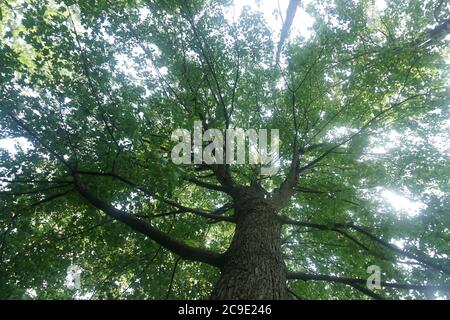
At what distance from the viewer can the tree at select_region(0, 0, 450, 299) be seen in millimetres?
4832

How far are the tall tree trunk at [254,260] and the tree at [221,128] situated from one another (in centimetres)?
3

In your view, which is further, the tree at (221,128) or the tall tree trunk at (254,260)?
the tree at (221,128)

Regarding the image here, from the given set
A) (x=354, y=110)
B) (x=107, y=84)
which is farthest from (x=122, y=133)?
(x=354, y=110)

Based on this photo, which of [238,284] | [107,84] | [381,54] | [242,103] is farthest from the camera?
[242,103]

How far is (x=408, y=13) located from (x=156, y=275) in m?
7.44

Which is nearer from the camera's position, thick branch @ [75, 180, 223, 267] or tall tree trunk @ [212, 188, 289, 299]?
tall tree trunk @ [212, 188, 289, 299]

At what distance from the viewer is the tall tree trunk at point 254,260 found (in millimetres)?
3559

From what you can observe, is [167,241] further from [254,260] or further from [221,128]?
[221,128]

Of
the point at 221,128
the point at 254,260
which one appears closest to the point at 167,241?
the point at 254,260

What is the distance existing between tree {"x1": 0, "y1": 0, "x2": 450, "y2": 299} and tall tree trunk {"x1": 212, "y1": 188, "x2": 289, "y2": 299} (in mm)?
32

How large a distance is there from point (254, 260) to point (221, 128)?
94.2 inches

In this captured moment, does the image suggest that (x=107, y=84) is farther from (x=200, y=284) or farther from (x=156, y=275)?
(x=200, y=284)

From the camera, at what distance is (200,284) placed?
284 inches
